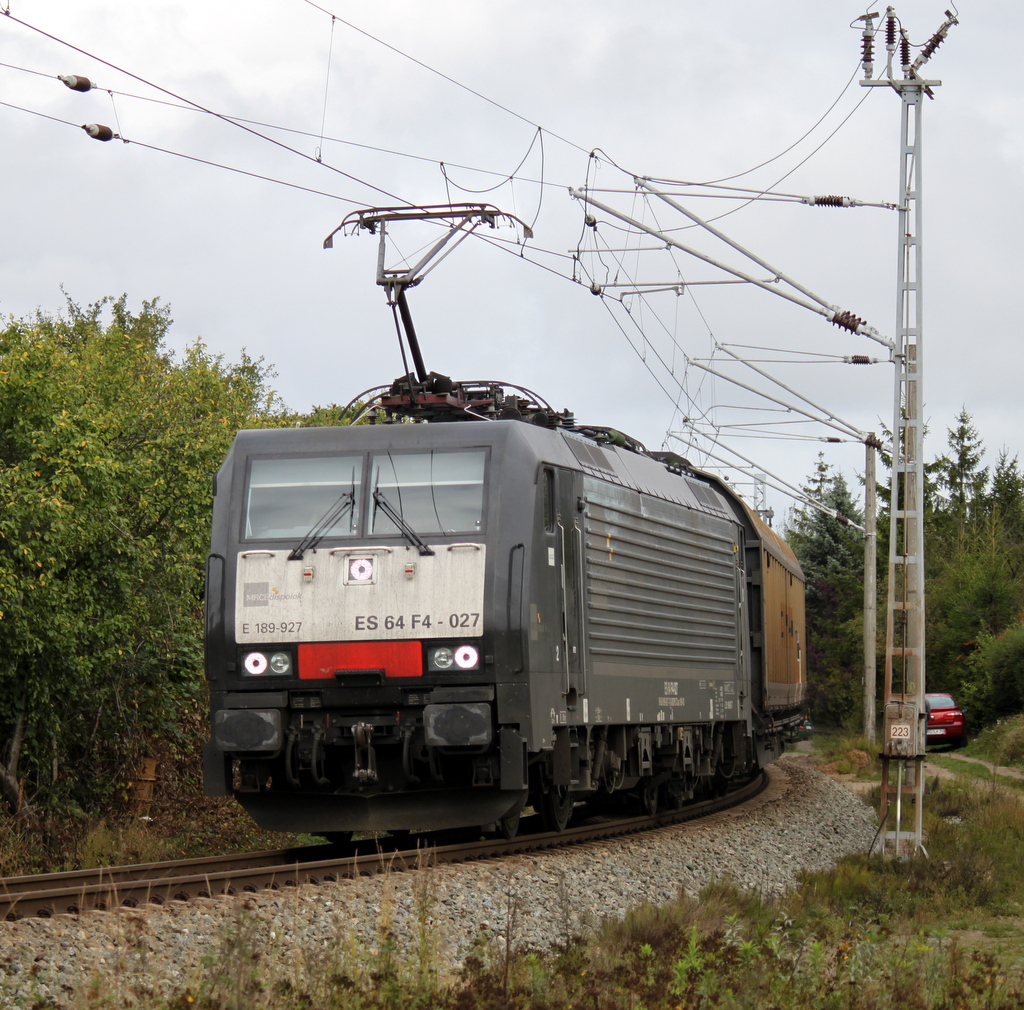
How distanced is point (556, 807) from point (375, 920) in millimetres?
4565

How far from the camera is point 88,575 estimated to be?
13680 mm

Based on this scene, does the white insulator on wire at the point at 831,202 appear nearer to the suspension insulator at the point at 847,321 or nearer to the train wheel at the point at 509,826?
the suspension insulator at the point at 847,321

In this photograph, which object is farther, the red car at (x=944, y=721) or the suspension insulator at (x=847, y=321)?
the red car at (x=944, y=721)

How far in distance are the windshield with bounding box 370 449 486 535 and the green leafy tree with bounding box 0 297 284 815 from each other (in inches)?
109

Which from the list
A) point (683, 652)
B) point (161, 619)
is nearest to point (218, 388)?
point (161, 619)

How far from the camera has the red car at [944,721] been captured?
35.2 m

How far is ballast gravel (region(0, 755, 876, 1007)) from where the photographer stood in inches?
260

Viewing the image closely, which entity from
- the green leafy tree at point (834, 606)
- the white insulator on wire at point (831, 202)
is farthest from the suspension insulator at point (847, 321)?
the green leafy tree at point (834, 606)

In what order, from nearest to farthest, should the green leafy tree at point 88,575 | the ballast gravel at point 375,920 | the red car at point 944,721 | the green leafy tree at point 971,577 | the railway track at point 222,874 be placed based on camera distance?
1. the ballast gravel at point 375,920
2. the railway track at point 222,874
3. the green leafy tree at point 88,575
4. the red car at point 944,721
5. the green leafy tree at point 971,577

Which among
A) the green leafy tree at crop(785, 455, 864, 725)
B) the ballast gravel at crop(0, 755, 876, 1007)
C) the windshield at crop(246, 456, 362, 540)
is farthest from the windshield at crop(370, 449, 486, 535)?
the green leafy tree at crop(785, 455, 864, 725)

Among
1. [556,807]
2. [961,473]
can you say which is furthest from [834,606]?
[556,807]

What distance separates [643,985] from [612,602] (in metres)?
6.42

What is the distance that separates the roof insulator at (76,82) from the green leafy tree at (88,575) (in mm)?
3179

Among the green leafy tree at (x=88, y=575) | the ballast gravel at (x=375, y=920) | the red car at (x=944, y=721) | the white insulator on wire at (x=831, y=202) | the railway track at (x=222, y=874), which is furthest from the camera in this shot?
the red car at (x=944, y=721)
